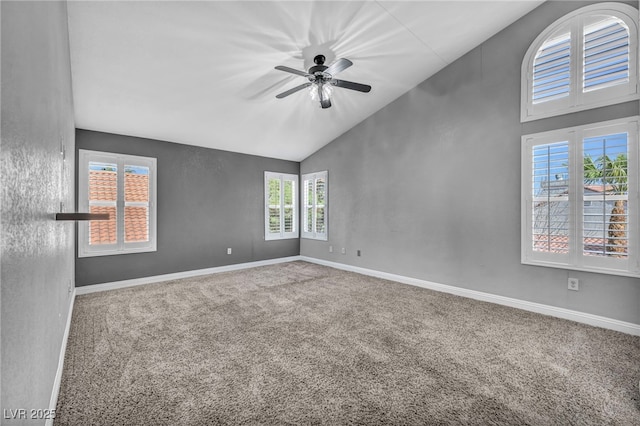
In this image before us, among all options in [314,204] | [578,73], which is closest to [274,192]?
[314,204]

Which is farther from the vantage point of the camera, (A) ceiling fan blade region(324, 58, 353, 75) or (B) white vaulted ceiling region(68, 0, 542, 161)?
(A) ceiling fan blade region(324, 58, 353, 75)

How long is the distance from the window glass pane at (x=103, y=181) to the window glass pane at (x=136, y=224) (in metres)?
0.31

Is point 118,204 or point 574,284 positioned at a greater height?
point 118,204

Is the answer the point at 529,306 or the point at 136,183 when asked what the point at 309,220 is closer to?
the point at 136,183

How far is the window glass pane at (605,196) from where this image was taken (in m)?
2.88

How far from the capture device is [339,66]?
2951 millimetres

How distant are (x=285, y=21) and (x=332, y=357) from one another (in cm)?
323

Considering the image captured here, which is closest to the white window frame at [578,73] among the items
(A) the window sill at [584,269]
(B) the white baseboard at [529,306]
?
(A) the window sill at [584,269]

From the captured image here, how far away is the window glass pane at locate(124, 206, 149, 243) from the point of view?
461 cm

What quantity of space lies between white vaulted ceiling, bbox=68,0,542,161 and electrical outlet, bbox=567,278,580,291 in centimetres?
315

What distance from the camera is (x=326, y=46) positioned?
3.40 meters

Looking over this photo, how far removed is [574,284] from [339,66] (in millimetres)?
3461

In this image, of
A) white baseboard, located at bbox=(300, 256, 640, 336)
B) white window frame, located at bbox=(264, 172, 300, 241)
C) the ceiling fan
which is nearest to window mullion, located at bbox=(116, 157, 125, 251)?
white window frame, located at bbox=(264, 172, 300, 241)

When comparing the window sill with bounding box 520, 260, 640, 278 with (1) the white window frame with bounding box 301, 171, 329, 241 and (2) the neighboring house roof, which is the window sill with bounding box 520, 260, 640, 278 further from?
(2) the neighboring house roof
